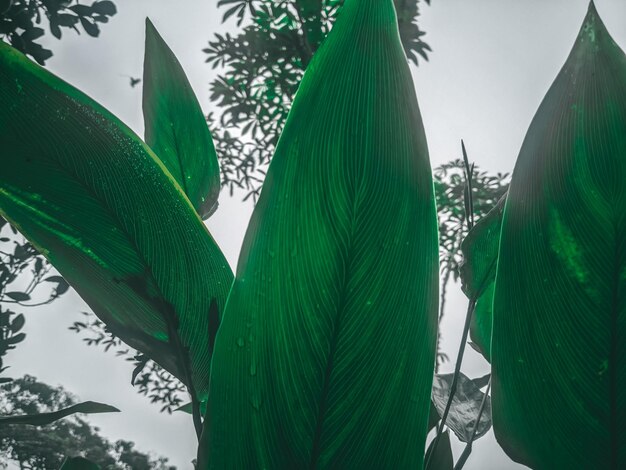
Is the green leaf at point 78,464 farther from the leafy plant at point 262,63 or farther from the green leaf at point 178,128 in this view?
the leafy plant at point 262,63

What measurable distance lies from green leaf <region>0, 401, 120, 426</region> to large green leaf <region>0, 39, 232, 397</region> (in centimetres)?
10

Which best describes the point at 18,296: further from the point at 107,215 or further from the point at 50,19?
the point at 107,215

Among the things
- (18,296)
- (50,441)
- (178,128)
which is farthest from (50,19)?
(50,441)

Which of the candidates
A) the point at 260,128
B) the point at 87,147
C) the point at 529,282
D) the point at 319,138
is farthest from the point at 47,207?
the point at 260,128

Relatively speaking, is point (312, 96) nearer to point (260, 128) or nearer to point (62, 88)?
point (62, 88)

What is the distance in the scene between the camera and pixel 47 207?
0.26 metres

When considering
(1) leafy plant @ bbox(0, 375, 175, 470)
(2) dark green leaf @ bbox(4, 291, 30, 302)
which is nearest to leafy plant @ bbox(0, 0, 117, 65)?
(2) dark green leaf @ bbox(4, 291, 30, 302)

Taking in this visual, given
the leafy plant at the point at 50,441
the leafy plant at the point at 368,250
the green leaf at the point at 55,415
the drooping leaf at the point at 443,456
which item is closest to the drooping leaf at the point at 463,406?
the drooping leaf at the point at 443,456

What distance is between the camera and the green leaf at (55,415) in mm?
326

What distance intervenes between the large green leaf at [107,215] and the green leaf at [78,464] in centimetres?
17

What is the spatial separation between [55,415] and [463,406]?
1.50 feet

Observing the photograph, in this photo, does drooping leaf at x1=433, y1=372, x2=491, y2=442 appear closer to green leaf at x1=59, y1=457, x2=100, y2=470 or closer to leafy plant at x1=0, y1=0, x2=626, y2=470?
leafy plant at x1=0, y1=0, x2=626, y2=470

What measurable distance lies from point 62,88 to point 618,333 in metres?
0.34

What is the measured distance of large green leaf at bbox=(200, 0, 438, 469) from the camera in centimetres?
20
